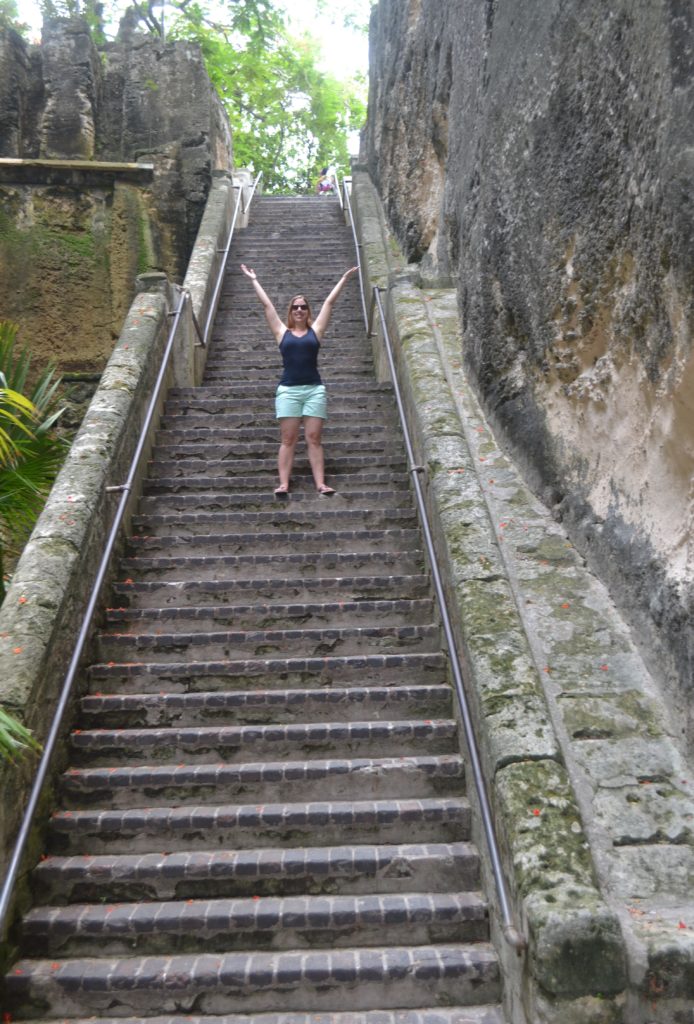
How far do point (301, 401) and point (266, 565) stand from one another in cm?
133

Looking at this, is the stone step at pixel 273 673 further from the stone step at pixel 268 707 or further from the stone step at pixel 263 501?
the stone step at pixel 263 501

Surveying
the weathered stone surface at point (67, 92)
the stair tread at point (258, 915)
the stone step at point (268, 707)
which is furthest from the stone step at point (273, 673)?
the weathered stone surface at point (67, 92)

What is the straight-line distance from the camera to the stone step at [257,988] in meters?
3.02

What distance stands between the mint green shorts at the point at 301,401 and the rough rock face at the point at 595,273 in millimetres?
1117

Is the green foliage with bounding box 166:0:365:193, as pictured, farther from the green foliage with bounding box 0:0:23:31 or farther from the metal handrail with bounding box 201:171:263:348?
the metal handrail with bounding box 201:171:263:348

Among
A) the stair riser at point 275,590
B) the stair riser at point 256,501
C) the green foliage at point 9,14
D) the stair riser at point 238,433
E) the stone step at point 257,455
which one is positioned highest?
the green foliage at point 9,14

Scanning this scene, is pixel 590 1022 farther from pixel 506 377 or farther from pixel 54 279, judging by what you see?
pixel 54 279

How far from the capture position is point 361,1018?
9.66ft

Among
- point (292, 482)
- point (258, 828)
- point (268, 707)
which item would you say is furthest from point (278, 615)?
point (292, 482)

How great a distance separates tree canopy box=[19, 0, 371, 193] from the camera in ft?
56.0

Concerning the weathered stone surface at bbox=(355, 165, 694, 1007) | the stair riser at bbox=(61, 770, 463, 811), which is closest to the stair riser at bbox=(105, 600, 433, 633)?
the weathered stone surface at bbox=(355, 165, 694, 1007)

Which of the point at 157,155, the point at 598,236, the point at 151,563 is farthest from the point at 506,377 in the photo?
the point at 157,155

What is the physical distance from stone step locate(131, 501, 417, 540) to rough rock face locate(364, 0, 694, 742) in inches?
36.7

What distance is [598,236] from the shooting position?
Result: 3852 millimetres
